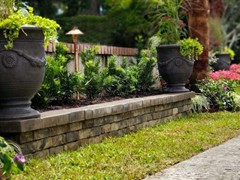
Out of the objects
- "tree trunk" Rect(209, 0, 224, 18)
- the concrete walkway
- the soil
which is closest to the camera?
the concrete walkway

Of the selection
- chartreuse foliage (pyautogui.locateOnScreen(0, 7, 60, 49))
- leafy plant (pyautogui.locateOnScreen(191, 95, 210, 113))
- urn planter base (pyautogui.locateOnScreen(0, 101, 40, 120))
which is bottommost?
leafy plant (pyautogui.locateOnScreen(191, 95, 210, 113))

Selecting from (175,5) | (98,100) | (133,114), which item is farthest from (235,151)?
(175,5)

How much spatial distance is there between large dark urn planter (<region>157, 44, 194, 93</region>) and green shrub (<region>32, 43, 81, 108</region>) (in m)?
2.53

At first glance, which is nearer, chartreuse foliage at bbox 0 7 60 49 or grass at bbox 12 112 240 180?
grass at bbox 12 112 240 180

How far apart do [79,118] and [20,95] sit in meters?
0.92

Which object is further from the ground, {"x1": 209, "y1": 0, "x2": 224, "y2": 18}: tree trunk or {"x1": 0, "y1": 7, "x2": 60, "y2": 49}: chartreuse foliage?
{"x1": 209, "y1": 0, "x2": 224, "y2": 18}: tree trunk

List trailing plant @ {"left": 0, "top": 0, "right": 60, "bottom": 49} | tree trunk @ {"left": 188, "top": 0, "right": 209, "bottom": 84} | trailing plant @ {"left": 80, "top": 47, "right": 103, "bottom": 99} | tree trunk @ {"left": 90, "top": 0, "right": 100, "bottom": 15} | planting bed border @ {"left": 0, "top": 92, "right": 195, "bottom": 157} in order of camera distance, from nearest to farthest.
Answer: trailing plant @ {"left": 0, "top": 0, "right": 60, "bottom": 49} → planting bed border @ {"left": 0, "top": 92, "right": 195, "bottom": 157} → trailing plant @ {"left": 80, "top": 47, "right": 103, "bottom": 99} → tree trunk @ {"left": 188, "top": 0, "right": 209, "bottom": 84} → tree trunk @ {"left": 90, "top": 0, "right": 100, "bottom": 15}

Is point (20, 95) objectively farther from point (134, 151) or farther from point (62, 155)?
point (134, 151)

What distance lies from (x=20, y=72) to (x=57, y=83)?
1.67 meters

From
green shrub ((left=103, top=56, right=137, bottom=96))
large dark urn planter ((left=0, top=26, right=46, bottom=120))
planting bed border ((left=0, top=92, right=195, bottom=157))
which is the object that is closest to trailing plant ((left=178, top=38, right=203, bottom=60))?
green shrub ((left=103, top=56, right=137, bottom=96))

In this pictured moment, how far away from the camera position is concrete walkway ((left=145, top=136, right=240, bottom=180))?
16.0 feet

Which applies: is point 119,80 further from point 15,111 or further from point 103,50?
point 15,111

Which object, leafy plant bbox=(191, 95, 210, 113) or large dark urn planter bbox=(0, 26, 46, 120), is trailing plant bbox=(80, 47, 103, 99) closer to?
large dark urn planter bbox=(0, 26, 46, 120)

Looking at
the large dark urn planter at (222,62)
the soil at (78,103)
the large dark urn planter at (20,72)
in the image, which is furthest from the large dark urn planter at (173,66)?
the large dark urn planter at (222,62)
